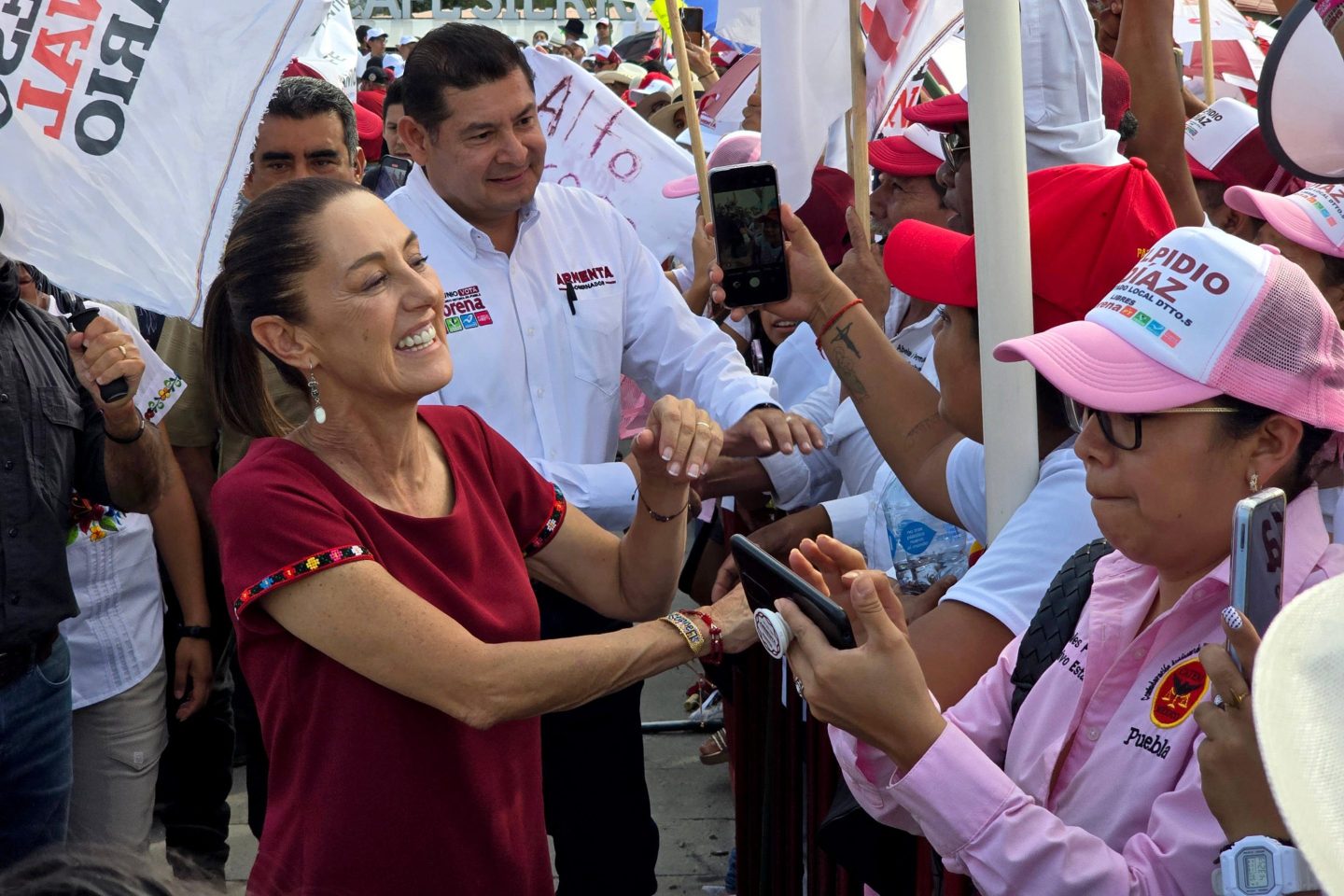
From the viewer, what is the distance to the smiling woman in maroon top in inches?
87.4

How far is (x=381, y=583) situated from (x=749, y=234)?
1.33m

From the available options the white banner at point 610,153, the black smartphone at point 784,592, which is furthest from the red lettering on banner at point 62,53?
the white banner at point 610,153

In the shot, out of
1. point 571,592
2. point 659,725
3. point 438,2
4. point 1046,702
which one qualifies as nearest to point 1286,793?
point 1046,702

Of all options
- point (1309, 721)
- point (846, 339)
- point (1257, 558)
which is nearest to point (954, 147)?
point (846, 339)

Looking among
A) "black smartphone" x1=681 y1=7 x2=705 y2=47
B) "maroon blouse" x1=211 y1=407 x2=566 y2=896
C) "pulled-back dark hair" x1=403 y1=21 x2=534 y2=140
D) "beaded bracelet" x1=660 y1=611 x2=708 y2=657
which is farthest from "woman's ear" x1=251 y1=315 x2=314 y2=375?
"black smartphone" x1=681 y1=7 x2=705 y2=47

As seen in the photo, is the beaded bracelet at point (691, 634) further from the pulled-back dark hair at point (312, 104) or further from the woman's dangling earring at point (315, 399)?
the pulled-back dark hair at point (312, 104)

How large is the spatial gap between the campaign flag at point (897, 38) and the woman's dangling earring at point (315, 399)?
2.39 m

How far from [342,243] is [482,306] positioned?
4.08 feet

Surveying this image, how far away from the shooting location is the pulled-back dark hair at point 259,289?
7.89 ft

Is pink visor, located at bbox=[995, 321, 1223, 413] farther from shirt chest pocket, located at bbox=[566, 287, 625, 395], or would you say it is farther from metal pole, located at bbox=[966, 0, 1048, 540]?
shirt chest pocket, located at bbox=[566, 287, 625, 395]

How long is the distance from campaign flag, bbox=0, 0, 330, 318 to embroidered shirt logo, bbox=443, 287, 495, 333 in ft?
2.41

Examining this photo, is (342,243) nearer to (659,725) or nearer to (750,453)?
(750,453)

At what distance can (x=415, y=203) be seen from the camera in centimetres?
379

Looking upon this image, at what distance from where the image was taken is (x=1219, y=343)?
5.66ft
